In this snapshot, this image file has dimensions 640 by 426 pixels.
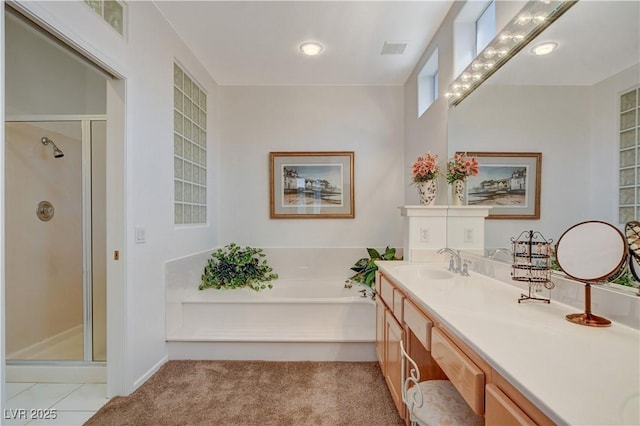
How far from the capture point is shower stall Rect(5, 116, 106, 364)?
244cm

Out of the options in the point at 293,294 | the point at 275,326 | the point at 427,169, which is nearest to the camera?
the point at 427,169

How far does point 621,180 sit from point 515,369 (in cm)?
78

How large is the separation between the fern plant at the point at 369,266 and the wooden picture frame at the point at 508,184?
4.71 feet

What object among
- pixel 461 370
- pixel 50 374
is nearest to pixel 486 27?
pixel 461 370

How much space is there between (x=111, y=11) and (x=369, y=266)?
2886 millimetres

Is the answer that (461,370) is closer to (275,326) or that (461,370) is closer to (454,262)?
(454,262)

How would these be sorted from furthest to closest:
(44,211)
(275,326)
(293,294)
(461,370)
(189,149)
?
(293,294)
(189,149)
(275,326)
(44,211)
(461,370)

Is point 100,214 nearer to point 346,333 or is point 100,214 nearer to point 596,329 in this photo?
point 346,333

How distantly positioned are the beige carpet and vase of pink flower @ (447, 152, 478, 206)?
4.60 ft

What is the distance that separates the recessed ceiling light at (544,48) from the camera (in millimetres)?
1320

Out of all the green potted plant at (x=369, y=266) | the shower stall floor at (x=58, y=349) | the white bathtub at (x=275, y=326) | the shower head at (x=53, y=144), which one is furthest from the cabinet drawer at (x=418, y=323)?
the shower head at (x=53, y=144)

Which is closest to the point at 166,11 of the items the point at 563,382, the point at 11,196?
the point at 11,196

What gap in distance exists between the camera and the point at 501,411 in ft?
2.45

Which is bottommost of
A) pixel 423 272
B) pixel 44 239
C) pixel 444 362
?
pixel 444 362
